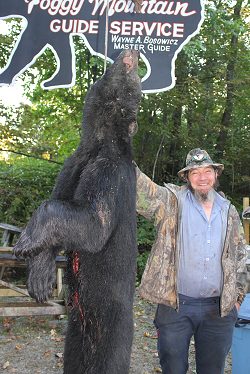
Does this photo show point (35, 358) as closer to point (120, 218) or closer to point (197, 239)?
point (197, 239)

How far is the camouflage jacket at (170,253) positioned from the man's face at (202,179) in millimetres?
113

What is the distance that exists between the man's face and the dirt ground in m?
2.50

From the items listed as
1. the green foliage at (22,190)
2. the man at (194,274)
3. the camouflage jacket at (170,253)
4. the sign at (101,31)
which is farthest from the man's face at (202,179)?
the green foliage at (22,190)

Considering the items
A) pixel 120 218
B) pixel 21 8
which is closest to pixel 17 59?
pixel 21 8

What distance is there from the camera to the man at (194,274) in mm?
3139

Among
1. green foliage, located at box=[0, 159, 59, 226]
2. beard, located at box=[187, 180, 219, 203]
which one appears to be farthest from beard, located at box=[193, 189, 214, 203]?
green foliage, located at box=[0, 159, 59, 226]

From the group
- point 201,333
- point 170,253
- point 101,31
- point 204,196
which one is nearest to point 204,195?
point 204,196

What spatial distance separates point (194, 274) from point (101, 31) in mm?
2110

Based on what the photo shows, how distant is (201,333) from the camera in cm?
321

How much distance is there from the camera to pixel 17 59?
4.02 m

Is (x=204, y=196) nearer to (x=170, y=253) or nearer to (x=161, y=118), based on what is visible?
(x=170, y=253)

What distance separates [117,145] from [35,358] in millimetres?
3687

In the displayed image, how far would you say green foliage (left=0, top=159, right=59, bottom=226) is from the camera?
8.95 metres

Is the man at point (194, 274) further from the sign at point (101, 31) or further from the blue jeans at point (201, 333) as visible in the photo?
the sign at point (101, 31)
